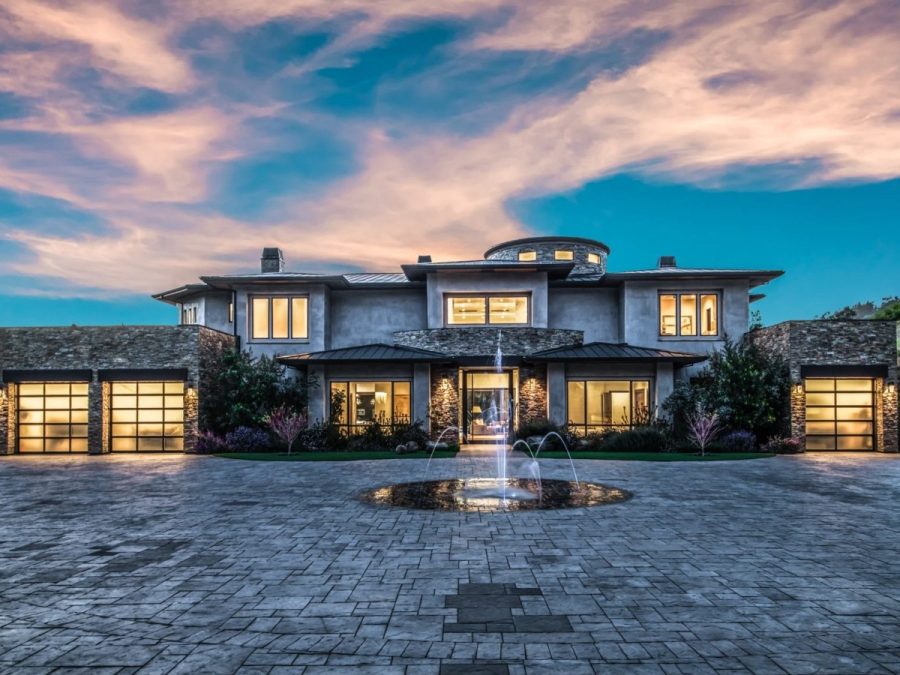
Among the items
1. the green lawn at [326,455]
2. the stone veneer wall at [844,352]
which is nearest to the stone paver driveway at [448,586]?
the green lawn at [326,455]

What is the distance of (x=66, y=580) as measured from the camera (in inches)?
232

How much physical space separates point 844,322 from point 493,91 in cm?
1537

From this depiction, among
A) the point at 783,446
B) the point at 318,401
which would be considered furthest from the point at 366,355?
the point at 783,446

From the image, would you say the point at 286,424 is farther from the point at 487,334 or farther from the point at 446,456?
the point at 487,334

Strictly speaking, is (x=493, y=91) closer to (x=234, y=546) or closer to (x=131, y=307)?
(x=234, y=546)

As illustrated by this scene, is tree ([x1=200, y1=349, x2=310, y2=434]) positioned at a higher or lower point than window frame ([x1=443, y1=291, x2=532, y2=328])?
lower

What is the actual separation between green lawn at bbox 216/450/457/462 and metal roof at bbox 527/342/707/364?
5.30m

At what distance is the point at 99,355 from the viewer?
2016cm

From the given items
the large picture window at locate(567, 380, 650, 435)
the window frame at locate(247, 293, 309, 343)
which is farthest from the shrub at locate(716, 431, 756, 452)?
the window frame at locate(247, 293, 309, 343)

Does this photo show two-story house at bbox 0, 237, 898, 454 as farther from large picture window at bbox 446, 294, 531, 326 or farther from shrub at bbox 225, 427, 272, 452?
shrub at bbox 225, 427, 272, 452

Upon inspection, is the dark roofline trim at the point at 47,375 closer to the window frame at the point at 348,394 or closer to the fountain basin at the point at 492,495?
the window frame at the point at 348,394

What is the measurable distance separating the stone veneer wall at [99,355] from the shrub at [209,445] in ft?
0.94

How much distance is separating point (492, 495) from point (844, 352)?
1627cm

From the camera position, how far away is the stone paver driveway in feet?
13.3
